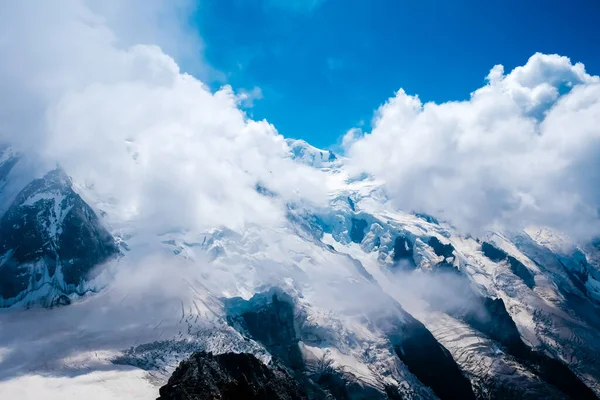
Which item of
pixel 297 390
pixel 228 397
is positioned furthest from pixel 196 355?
pixel 297 390

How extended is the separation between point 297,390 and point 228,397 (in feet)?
204

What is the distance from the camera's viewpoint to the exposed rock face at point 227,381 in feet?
432

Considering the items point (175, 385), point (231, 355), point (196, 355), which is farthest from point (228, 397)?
point (231, 355)

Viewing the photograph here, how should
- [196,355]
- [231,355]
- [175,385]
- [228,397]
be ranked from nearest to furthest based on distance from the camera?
[228,397] → [175,385] → [196,355] → [231,355]

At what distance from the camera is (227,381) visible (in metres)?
142

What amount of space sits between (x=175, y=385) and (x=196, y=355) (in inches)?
717

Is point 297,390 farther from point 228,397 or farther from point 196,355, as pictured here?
point 228,397

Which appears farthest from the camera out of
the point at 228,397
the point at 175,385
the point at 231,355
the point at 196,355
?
the point at 231,355

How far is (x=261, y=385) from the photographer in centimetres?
15862

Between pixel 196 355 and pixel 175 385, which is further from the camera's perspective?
pixel 196 355

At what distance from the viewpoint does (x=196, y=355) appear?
511 ft

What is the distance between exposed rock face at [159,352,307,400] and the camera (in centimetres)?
13175

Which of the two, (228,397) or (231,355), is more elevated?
(231,355)

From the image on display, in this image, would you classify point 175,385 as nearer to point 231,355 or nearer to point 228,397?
point 228,397
